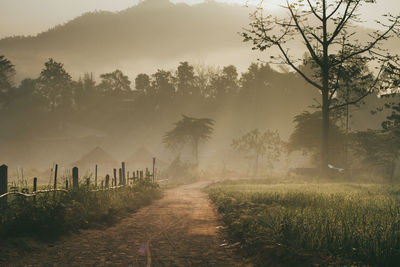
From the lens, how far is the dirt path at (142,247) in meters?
6.99

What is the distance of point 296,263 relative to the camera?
5.89 metres

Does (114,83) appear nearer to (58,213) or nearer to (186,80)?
(186,80)

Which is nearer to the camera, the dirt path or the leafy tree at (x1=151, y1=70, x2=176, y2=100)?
the dirt path

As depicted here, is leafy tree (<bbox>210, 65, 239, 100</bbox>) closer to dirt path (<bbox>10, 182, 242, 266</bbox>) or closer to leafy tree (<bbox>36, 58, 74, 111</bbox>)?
leafy tree (<bbox>36, 58, 74, 111</bbox>)

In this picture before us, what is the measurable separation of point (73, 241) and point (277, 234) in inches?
188

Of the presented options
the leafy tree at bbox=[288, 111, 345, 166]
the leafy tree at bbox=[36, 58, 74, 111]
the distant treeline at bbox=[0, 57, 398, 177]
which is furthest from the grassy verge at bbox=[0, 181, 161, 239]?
the leafy tree at bbox=[36, 58, 74, 111]

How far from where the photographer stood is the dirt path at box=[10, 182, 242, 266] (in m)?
6.99

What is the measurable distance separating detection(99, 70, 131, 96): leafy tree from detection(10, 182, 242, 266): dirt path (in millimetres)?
151069

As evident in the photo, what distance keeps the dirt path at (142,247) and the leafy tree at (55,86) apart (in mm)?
130179

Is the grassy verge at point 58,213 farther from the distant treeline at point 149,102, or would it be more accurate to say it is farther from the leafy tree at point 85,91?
the leafy tree at point 85,91

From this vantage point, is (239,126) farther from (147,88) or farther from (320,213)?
(320,213)

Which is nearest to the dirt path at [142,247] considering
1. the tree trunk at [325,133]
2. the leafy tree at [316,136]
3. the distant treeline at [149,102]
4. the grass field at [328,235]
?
the grass field at [328,235]

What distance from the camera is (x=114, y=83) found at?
15825 centimetres

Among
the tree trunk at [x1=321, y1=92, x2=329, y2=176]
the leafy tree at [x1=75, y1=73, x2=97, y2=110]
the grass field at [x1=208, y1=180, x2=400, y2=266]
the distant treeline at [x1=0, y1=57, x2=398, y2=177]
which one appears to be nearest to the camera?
the grass field at [x1=208, y1=180, x2=400, y2=266]
